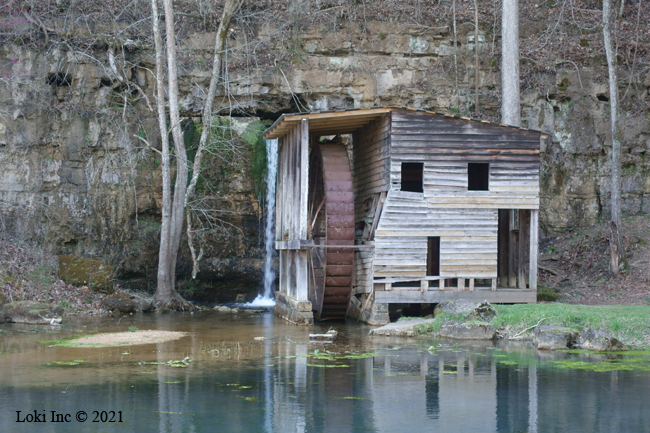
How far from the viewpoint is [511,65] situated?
1759 centimetres

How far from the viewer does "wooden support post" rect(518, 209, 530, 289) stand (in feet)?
49.3

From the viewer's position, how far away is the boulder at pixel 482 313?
1209 cm

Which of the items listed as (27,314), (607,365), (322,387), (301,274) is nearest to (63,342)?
(27,314)

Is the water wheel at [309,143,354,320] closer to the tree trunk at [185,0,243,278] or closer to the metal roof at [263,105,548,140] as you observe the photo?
the metal roof at [263,105,548,140]

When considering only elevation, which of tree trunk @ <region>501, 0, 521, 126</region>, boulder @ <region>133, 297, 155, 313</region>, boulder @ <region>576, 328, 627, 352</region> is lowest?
boulder @ <region>133, 297, 155, 313</region>

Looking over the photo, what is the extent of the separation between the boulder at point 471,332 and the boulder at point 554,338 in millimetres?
1025

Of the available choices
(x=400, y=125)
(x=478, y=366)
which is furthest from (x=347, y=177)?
(x=478, y=366)

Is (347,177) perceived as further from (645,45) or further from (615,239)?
(645,45)

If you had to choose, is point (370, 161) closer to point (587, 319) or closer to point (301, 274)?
point (301, 274)

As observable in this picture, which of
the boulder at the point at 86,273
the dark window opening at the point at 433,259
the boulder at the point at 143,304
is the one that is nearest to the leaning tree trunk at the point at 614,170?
the dark window opening at the point at 433,259

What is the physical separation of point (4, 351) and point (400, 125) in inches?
352

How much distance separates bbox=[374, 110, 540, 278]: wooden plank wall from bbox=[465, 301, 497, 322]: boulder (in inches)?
73.1

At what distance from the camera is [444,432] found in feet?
19.1

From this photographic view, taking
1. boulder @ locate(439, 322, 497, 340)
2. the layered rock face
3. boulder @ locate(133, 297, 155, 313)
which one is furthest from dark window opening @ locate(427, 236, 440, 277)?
boulder @ locate(133, 297, 155, 313)
